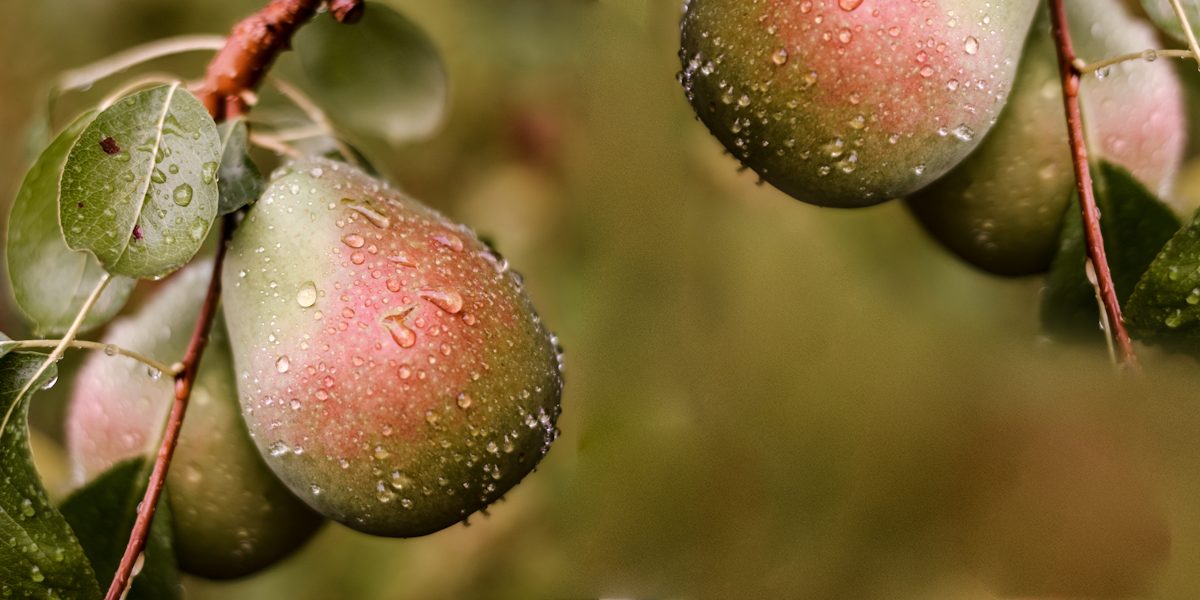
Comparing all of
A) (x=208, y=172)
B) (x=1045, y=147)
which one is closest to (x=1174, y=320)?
(x=1045, y=147)

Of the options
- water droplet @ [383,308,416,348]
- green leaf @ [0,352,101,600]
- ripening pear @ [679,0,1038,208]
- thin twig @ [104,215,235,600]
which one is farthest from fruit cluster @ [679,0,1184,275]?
green leaf @ [0,352,101,600]

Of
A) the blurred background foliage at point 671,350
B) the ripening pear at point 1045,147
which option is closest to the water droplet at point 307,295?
the ripening pear at point 1045,147

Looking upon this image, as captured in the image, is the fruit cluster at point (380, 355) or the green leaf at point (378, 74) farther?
the green leaf at point (378, 74)

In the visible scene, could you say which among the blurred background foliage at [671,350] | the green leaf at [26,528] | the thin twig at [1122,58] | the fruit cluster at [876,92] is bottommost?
the blurred background foliage at [671,350]

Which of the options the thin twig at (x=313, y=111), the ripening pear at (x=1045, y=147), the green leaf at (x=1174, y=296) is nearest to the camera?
the green leaf at (x=1174, y=296)

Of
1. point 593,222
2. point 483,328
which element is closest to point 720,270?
point 593,222

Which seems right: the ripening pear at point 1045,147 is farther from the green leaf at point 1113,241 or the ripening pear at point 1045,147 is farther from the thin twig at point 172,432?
the thin twig at point 172,432
